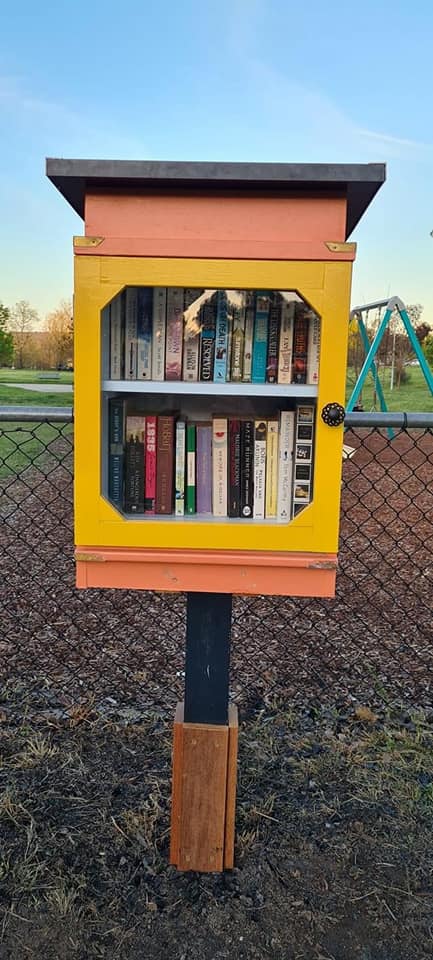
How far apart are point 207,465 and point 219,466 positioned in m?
0.03

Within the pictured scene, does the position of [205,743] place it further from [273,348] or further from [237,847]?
[273,348]

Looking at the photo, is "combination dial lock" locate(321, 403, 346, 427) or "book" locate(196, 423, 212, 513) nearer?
"combination dial lock" locate(321, 403, 346, 427)

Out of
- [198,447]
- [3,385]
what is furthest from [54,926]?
[3,385]

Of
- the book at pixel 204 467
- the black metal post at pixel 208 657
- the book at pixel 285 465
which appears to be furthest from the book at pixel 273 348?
the black metal post at pixel 208 657

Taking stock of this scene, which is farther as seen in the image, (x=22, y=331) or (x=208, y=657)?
(x=22, y=331)

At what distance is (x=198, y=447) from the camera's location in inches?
70.1

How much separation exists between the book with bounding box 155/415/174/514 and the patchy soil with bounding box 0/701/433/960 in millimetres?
1085

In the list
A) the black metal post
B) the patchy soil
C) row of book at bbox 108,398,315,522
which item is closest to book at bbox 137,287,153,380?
row of book at bbox 108,398,315,522

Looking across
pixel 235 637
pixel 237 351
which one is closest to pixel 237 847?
pixel 237 351

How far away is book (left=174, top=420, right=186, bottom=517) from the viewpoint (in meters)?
1.78

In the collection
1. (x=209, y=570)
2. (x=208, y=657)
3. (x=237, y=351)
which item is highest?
(x=237, y=351)

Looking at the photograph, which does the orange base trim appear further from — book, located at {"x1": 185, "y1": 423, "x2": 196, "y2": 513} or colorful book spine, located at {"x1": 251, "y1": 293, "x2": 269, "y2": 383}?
colorful book spine, located at {"x1": 251, "y1": 293, "x2": 269, "y2": 383}

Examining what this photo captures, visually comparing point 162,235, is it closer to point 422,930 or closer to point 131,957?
point 131,957

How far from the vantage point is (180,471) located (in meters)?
1.79
